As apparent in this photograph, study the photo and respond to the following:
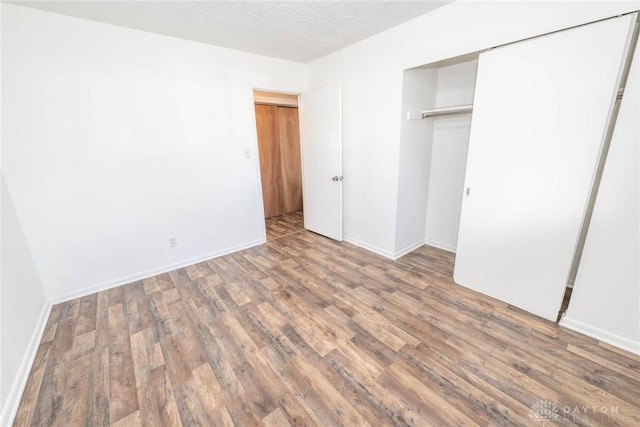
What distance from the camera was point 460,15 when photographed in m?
2.04

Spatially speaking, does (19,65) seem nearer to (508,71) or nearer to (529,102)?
(508,71)

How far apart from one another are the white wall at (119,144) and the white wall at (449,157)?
2.08 m

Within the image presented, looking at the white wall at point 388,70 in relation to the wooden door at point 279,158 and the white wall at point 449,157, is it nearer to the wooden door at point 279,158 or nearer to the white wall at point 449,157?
the white wall at point 449,157

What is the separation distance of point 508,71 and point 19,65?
372 cm

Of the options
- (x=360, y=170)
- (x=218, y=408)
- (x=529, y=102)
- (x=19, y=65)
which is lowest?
(x=218, y=408)

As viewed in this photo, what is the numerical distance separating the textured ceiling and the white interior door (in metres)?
0.71

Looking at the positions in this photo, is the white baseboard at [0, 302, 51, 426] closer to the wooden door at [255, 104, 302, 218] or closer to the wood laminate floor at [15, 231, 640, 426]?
the wood laminate floor at [15, 231, 640, 426]

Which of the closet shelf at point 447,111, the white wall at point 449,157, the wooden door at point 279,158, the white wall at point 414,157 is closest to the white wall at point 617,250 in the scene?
the closet shelf at point 447,111

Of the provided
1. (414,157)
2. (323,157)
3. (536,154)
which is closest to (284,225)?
(323,157)

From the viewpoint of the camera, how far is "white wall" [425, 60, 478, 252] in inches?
107

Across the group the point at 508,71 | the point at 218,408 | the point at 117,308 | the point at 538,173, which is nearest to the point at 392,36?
the point at 508,71

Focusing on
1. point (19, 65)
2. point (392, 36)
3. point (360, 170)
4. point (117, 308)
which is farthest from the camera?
point (360, 170)

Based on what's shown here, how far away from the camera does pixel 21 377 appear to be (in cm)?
157

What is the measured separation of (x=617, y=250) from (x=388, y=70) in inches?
90.6
